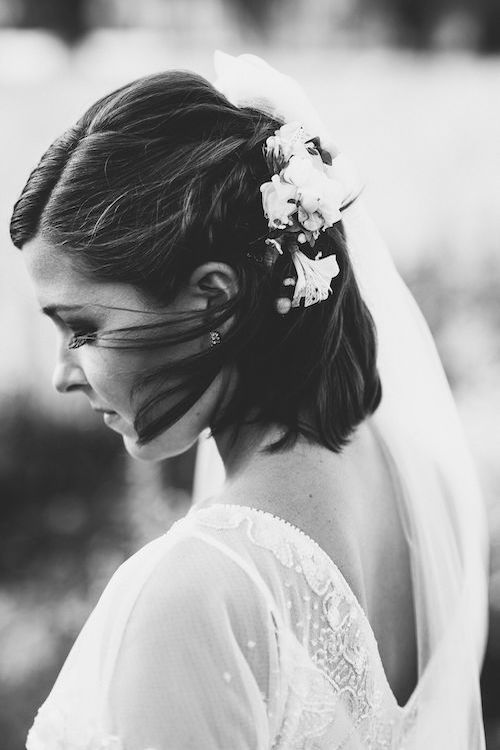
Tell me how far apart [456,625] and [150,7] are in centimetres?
382

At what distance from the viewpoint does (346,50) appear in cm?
482

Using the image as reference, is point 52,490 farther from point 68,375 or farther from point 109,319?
point 109,319

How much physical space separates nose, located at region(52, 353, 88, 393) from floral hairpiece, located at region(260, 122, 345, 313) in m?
0.37

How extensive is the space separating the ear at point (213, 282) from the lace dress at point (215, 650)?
332 millimetres

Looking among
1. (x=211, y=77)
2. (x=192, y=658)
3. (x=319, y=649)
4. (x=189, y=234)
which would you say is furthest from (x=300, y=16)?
(x=192, y=658)

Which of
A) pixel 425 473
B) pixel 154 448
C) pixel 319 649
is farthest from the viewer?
pixel 425 473

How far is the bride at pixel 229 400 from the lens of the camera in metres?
1.22

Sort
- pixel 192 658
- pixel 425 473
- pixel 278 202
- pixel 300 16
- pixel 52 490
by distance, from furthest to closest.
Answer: pixel 300 16
pixel 52 490
pixel 425 473
pixel 278 202
pixel 192 658

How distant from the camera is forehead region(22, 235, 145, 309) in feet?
4.59

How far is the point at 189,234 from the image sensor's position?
1385 mm

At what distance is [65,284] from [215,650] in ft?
2.02

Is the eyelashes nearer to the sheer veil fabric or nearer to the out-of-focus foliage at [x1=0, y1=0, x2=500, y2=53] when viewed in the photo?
the sheer veil fabric

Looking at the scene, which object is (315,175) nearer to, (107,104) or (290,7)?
(107,104)

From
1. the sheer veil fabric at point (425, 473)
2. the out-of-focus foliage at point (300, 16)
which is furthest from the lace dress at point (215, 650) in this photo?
the out-of-focus foliage at point (300, 16)
